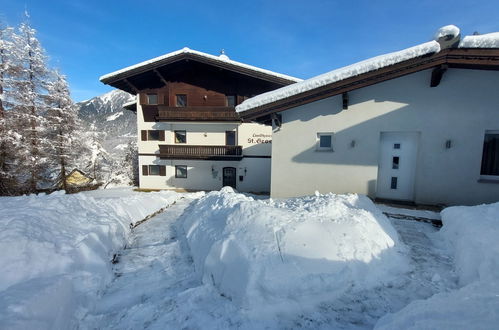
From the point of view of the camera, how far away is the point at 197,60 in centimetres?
1694

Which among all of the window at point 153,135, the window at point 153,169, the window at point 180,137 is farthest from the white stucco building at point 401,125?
the window at point 153,169

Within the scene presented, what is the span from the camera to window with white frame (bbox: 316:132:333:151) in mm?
8602

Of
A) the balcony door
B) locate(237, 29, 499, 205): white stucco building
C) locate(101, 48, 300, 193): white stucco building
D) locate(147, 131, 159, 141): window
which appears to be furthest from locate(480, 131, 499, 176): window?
locate(147, 131, 159, 141): window

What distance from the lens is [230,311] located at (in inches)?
127

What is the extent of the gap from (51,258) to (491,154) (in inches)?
481

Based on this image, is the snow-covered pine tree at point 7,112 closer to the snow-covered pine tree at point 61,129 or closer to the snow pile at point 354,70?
the snow-covered pine tree at point 61,129

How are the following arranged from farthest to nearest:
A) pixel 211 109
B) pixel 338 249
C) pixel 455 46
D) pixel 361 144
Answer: pixel 211 109 < pixel 361 144 < pixel 455 46 < pixel 338 249

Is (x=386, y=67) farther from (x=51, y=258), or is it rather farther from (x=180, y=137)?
(x=180, y=137)

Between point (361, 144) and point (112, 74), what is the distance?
1863cm

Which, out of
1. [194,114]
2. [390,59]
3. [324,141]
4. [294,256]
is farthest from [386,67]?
[194,114]

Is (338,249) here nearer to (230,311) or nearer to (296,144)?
(230,311)

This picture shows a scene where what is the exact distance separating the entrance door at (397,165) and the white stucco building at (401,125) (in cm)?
3

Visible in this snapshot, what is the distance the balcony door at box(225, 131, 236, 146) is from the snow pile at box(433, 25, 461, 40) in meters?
14.2

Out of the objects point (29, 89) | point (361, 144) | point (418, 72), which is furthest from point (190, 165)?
point (418, 72)
